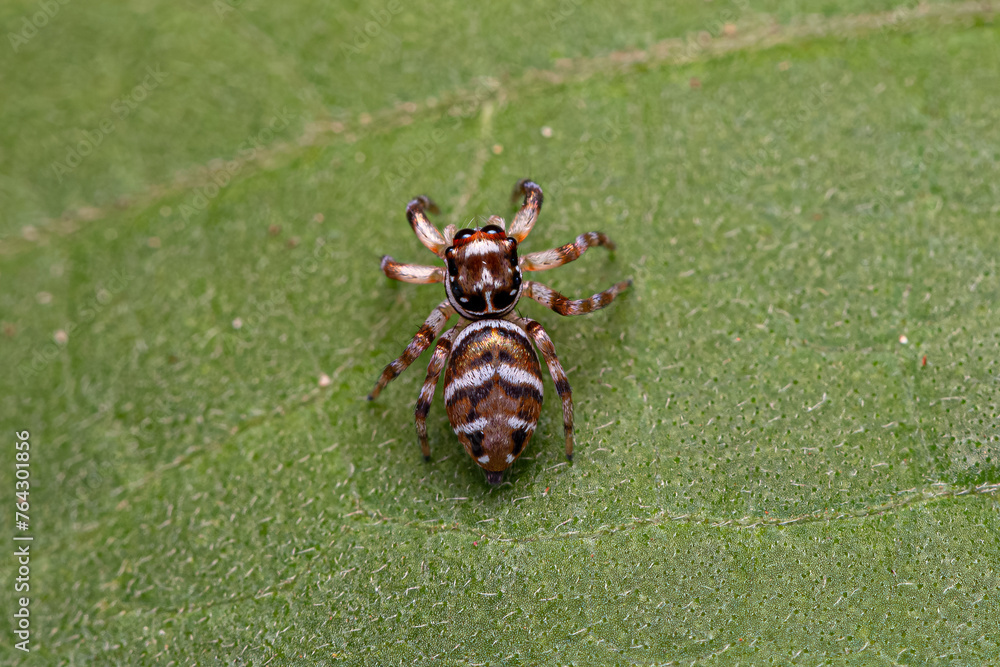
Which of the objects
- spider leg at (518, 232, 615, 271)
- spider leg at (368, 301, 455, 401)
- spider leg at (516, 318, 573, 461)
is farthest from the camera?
spider leg at (518, 232, 615, 271)

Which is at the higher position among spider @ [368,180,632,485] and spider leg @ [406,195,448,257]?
spider leg @ [406,195,448,257]

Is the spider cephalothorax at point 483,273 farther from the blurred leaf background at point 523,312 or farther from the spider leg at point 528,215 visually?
the blurred leaf background at point 523,312

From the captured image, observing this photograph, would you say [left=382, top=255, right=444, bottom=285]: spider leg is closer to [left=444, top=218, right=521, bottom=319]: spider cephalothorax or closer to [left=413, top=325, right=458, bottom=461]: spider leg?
[left=444, top=218, right=521, bottom=319]: spider cephalothorax

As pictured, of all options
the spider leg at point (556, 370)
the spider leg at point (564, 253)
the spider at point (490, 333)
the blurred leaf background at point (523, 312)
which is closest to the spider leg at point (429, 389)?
the spider at point (490, 333)

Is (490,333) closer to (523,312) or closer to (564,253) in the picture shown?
(523,312)

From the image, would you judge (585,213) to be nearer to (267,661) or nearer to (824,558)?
(824,558)

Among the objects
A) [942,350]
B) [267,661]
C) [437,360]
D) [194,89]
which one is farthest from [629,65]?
[267,661]

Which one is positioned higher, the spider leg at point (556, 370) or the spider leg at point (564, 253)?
the spider leg at point (564, 253)

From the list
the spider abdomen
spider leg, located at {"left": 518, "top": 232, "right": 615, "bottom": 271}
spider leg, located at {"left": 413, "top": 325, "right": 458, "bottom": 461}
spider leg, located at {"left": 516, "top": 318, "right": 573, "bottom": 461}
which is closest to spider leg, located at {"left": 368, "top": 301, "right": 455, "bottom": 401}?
spider leg, located at {"left": 413, "top": 325, "right": 458, "bottom": 461}
